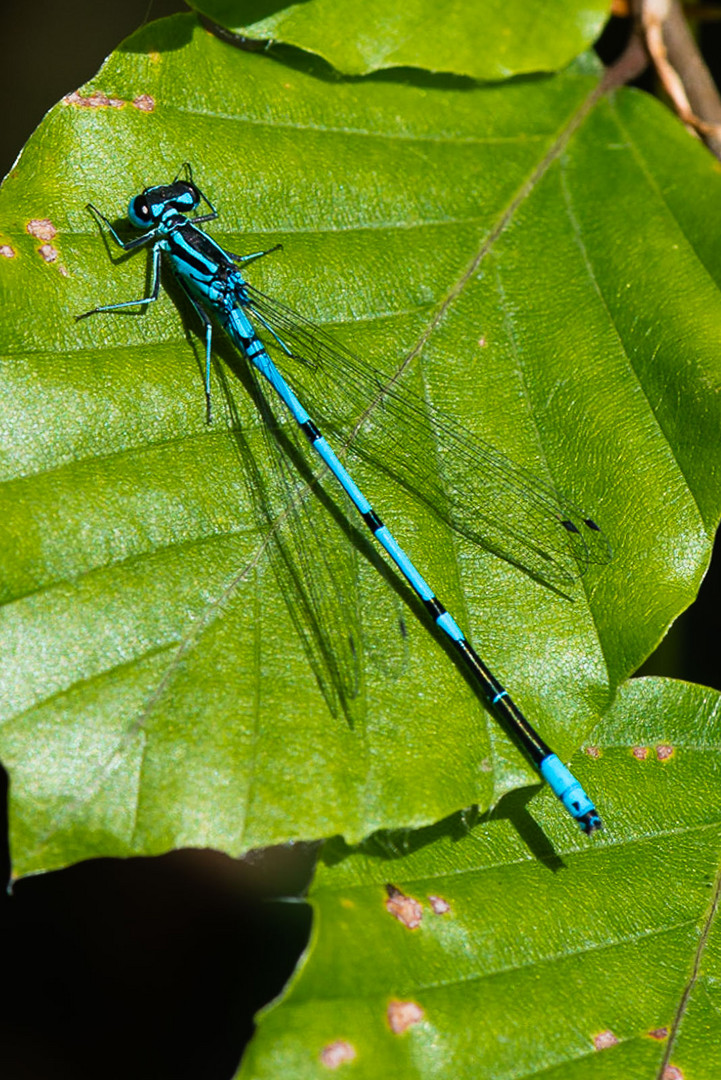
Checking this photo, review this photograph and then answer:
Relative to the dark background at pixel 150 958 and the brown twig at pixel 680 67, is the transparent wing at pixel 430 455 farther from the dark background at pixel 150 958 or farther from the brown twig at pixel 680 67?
the brown twig at pixel 680 67

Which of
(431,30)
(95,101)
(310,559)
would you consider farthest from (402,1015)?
(431,30)

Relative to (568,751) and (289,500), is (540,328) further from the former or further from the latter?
(568,751)

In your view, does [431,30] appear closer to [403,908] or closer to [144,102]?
[144,102]

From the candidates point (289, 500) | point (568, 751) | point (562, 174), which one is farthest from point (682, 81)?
point (568, 751)

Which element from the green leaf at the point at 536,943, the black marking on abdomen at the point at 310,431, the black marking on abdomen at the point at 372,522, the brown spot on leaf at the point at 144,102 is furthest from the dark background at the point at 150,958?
the black marking on abdomen at the point at 310,431

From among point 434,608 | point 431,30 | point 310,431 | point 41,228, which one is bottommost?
point 434,608

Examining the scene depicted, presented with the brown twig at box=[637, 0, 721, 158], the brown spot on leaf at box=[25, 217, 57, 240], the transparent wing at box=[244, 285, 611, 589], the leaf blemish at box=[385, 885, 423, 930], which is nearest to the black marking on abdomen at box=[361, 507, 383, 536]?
the transparent wing at box=[244, 285, 611, 589]
